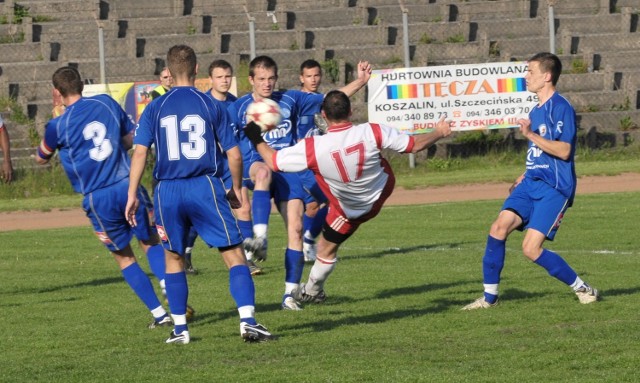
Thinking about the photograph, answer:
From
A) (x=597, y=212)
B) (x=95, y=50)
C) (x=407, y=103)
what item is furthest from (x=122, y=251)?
(x=95, y=50)

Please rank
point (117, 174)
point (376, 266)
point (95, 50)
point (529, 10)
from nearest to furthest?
point (117, 174) < point (376, 266) < point (95, 50) < point (529, 10)

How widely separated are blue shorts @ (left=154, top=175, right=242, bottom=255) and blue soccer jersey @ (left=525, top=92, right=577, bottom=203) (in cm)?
255

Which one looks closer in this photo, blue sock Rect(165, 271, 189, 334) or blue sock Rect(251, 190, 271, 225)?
blue sock Rect(165, 271, 189, 334)

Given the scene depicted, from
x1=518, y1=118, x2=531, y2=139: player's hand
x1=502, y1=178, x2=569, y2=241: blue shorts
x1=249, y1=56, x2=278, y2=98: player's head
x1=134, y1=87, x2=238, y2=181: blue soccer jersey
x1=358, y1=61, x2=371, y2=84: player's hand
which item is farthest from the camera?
x1=249, y1=56, x2=278, y2=98: player's head

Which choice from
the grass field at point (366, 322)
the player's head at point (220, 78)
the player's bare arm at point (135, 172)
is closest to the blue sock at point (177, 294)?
the grass field at point (366, 322)

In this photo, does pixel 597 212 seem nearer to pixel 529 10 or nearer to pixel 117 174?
pixel 117 174

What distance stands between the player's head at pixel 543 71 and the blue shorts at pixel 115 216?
3.14 m

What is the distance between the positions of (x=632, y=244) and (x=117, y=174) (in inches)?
249

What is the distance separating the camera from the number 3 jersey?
8.97 m

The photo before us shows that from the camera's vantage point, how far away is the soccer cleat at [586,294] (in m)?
9.02

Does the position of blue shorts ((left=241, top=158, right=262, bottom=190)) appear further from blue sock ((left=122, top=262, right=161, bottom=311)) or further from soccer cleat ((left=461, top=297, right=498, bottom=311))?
soccer cleat ((left=461, top=297, right=498, bottom=311))

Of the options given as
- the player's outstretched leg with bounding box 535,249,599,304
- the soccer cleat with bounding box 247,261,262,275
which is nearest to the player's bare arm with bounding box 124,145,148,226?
the player's outstretched leg with bounding box 535,249,599,304

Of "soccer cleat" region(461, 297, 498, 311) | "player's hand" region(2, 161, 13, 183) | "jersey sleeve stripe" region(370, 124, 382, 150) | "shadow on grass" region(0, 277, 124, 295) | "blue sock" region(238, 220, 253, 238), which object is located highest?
"jersey sleeve stripe" region(370, 124, 382, 150)

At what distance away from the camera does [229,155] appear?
25.6 feet
